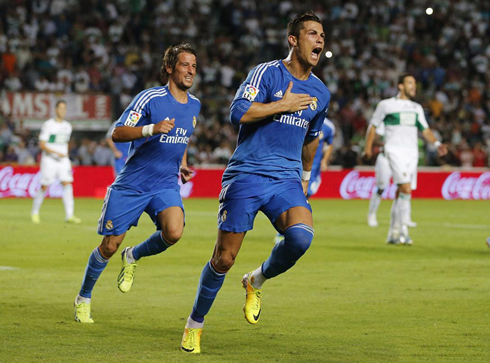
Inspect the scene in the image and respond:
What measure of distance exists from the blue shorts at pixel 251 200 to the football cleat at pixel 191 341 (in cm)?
76

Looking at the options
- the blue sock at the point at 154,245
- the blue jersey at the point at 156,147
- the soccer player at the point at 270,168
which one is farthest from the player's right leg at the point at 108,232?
the soccer player at the point at 270,168

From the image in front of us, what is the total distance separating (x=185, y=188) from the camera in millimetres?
27016

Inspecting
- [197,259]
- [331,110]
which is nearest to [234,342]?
[197,259]

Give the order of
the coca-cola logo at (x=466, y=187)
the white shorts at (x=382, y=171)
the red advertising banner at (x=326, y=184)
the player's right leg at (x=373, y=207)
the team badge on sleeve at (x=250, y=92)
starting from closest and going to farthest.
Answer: the team badge on sleeve at (x=250, y=92) < the white shorts at (x=382, y=171) < the player's right leg at (x=373, y=207) < the red advertising banner at (x=326, y=184) < the coca-cola logo at (x=466, y=187)

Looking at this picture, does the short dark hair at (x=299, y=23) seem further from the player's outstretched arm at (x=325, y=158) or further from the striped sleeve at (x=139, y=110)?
the player's outstretched arm at (x=325, y=158)

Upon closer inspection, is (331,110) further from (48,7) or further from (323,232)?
(323,232)

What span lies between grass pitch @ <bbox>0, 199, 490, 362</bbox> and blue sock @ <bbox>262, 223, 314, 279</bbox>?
1.85 feet

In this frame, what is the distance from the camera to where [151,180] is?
26.1 ft

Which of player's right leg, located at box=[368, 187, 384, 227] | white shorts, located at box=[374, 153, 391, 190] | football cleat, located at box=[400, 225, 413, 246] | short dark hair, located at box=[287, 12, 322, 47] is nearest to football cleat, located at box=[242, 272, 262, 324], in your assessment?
short dark hair, located at box=[287, 12, 322, 47]

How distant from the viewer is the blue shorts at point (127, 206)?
776 centimetres

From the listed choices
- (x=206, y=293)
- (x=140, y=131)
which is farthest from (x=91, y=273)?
(x=206, y=293)

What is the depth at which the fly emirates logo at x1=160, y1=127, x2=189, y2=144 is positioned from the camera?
314 inches

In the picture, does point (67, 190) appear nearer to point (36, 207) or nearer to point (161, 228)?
point (36, 207)

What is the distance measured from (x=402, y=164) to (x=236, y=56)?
1860 cm
